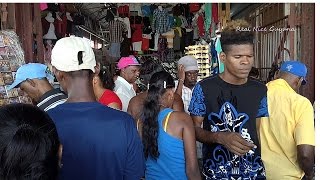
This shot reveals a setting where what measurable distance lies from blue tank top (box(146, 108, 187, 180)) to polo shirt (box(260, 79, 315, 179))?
0.62 metres

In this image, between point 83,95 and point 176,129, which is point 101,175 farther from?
point 176,129

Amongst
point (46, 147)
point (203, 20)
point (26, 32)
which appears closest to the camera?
point (46, 147)

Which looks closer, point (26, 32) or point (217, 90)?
point (217, 90)

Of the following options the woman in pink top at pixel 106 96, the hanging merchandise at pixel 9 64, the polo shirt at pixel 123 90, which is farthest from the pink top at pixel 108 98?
the hanging merchandise at pixel 9 64

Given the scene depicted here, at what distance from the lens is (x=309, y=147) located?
8.19 ft

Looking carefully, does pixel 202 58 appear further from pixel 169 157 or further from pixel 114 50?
pixel 169 157

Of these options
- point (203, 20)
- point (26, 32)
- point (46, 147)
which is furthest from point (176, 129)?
point (203, 20)

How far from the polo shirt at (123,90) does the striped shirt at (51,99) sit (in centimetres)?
161

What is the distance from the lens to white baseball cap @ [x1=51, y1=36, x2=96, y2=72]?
64.1 inches

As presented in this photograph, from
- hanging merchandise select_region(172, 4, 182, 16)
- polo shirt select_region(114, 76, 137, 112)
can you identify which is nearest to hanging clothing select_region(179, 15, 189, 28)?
hanging merchandise select_region(172, 4, 182, 16)

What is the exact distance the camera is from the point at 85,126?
1.62 metres

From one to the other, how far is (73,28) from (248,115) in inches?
204

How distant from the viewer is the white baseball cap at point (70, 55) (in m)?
1.63

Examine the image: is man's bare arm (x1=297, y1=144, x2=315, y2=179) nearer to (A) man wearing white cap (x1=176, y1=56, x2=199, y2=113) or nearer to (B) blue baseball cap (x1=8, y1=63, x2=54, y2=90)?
(B) blue baseball cap (x1=8, y1=63, x2=54, y2=90)
